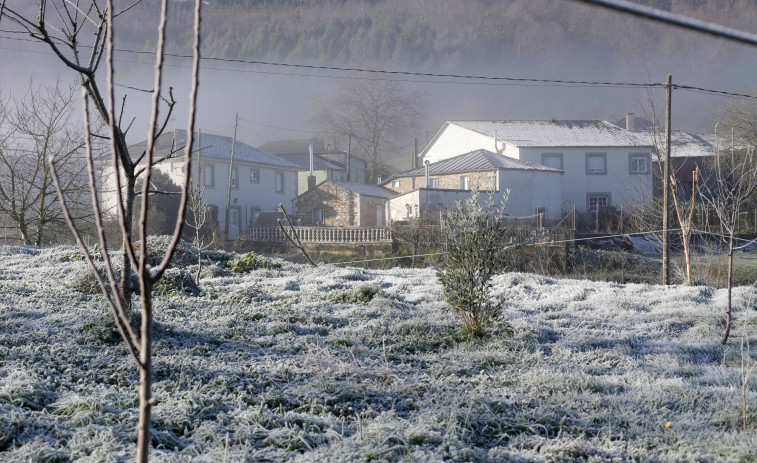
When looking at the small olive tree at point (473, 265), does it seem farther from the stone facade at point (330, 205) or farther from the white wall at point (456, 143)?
the white wall at point (456, 143)

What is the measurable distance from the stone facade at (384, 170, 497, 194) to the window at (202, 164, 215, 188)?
39.4ft

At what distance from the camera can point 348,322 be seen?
700 centimetres

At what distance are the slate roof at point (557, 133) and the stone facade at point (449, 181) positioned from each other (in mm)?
5843

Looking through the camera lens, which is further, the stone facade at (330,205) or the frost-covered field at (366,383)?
the stone facade at (330,205)

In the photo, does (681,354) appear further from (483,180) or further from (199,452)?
(483,180)

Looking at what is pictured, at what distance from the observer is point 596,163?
1511 inches

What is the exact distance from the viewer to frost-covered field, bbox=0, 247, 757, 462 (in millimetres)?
3432

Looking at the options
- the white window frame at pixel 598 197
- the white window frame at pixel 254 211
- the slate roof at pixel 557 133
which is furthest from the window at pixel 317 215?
the white window frame at pixel 598 197

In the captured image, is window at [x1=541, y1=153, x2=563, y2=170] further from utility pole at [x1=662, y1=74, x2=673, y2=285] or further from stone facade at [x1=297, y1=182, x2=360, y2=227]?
utility pole at [x1=662, y1=74, x2=673, y2=285]

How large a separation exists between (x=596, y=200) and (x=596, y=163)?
2.53 m

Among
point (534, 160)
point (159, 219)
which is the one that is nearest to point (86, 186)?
point (159, 219)

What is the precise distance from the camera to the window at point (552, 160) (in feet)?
125

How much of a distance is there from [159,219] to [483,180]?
18079 millimetres

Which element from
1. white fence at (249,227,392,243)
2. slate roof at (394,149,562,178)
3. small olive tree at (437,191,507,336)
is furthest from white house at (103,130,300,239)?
small olive tree at (437,191,507,336)
